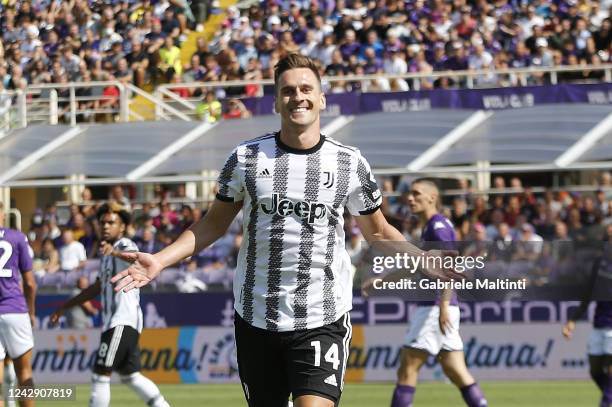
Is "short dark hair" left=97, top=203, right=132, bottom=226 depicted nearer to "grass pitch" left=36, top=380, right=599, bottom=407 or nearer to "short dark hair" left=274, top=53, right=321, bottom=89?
"grass pitch" left=36, top=380, right=599, bottom=407

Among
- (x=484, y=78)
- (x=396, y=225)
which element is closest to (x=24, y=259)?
(x=396, y=225)

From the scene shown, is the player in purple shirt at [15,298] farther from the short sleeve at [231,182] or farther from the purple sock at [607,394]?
the short sleeve at [231,182]

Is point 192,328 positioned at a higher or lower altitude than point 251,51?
lower

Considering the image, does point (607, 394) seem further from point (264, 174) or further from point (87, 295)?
point (264, 174)

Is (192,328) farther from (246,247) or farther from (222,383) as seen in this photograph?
(246,247)

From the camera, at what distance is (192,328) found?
1808 centimetres

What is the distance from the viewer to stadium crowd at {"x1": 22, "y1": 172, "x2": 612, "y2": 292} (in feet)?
58.5

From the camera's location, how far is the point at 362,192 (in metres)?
6.72

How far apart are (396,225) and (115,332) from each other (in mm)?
7879

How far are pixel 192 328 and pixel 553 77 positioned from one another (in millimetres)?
7902

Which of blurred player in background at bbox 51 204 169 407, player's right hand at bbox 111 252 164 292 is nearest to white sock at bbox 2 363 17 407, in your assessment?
blurred player in background at bbox 51 204 169 407

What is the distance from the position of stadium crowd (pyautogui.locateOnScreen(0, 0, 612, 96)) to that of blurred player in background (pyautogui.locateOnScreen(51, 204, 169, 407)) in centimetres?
1231

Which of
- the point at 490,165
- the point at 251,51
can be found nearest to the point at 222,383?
the point at 490,165

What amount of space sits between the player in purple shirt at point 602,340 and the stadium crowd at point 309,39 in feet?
37.7
